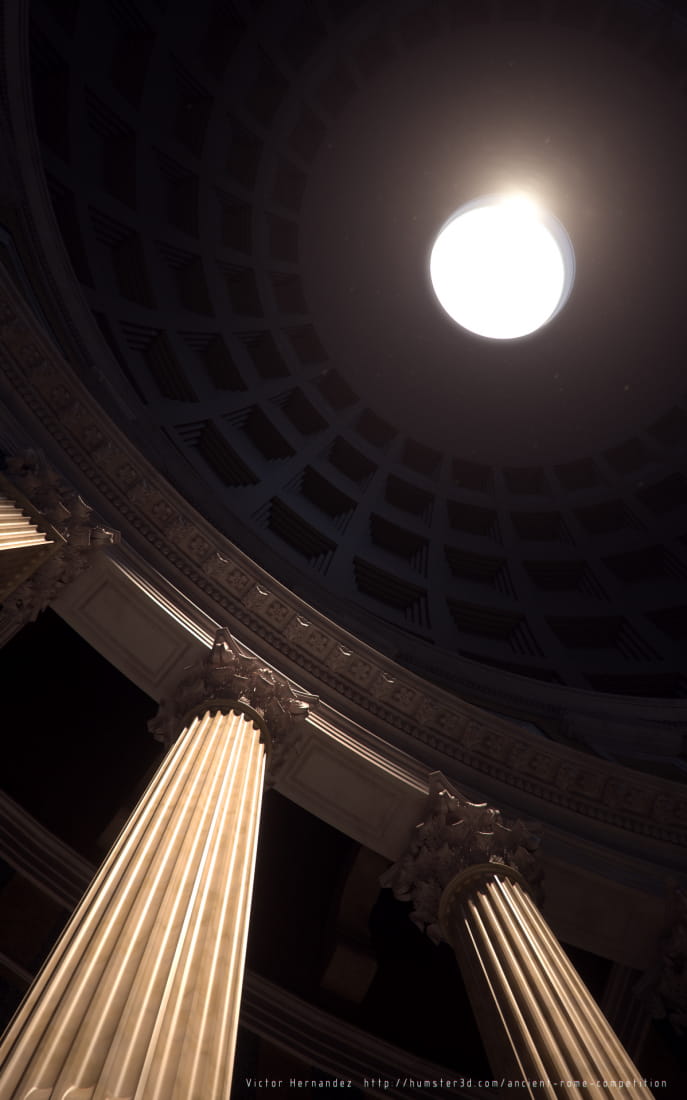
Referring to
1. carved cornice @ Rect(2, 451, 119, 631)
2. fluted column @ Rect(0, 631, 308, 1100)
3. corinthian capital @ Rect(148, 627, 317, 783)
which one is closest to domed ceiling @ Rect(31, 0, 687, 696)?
carved cornice @ Rect(2, 451, 119, 631)

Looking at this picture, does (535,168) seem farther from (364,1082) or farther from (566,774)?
(364,1082)

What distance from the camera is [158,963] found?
4.67 metres

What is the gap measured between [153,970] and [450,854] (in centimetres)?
562

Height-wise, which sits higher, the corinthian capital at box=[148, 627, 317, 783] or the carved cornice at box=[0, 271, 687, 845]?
the carved cornice at box=[0, 271, 687, 845]

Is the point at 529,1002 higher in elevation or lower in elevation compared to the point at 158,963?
higher

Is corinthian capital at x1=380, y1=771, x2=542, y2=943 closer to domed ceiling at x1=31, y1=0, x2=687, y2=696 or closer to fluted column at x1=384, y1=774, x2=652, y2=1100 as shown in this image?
fluted column at x1=384, y1=774, x2=652, y2=1100

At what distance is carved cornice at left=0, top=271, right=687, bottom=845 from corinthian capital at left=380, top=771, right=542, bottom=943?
2.67 meters

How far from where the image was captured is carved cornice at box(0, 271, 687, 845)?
12664 mm

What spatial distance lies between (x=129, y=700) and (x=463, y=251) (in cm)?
2016

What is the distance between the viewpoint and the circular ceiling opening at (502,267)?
25078mm

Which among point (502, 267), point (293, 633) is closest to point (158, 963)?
point (293, 633)

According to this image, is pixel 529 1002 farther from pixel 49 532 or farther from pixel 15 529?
pixel 49 532

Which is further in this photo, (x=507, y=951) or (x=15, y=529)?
(x=15, y=529)

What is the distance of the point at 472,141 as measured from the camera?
24.2m
